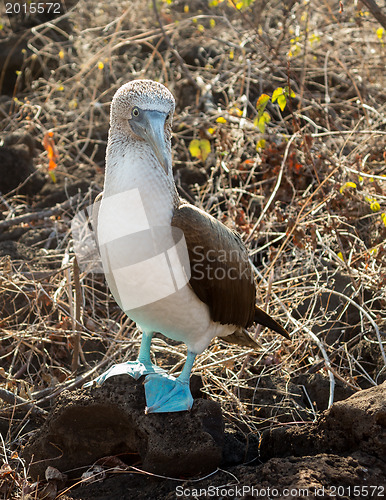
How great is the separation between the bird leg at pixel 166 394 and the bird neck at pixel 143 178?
69 cm

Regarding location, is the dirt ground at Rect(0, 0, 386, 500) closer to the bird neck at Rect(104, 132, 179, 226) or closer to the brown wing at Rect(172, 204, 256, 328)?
the brown wing at Rect(172, 204, 256, 328)

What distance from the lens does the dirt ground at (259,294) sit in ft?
7.83

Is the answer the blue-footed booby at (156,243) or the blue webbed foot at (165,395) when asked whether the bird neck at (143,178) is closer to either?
the blue-footed booby at (156,243)

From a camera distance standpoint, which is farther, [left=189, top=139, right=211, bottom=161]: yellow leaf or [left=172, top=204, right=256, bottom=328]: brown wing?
[left=189, top=139, right=211, bottom=161]: yellow leaf

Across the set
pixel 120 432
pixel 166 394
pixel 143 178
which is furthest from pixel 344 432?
pixel 143 178

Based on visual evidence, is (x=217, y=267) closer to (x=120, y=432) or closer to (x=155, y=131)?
(x=155, y=131)

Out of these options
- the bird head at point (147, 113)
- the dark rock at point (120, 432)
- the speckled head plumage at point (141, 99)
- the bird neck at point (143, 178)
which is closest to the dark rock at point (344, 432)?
the dark rock at point (120, 432)

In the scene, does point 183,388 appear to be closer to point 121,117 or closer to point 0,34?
point 121,117

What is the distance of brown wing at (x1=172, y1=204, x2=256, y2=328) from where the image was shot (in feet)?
8.22

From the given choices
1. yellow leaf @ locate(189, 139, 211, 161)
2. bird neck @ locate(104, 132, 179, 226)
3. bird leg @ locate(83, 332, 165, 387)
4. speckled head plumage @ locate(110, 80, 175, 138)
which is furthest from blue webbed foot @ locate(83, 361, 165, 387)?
yellow leaf @ locate(189, 139, 211, 161)

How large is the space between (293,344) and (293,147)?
1725 millimetres

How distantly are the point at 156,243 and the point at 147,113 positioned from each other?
0.53 m

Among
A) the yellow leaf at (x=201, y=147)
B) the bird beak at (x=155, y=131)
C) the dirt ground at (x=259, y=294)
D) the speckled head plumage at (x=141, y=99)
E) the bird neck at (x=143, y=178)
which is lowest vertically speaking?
the dirt ground at (x=259, y=294)

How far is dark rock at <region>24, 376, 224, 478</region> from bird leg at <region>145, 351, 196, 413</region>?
0.04 meters
